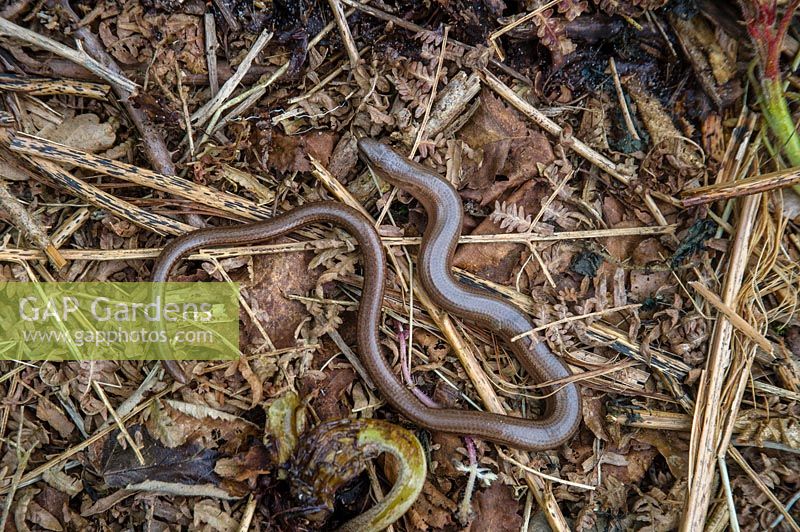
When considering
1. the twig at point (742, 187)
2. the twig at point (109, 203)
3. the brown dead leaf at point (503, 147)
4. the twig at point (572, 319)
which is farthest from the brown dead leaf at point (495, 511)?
the twig at point (109, 203)

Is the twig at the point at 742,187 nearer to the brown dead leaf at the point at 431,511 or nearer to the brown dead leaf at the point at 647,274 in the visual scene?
the brown dead leaf at the point at 647,274

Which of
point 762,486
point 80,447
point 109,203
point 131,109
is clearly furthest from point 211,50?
point 762,486

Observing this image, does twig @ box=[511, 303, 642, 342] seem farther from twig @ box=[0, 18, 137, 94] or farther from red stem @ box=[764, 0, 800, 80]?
→ twig @ box=[0, 18, 137, 94]

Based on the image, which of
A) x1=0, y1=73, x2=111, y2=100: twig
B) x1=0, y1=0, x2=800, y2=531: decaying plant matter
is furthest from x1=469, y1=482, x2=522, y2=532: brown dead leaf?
x1=0, y1=73, x2=111, y2=100: twig

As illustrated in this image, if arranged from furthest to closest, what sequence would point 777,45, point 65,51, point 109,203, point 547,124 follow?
point 547,124, point 109,203, point 65,51, point 777,45

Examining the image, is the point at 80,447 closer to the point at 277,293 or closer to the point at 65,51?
the point at 277,293

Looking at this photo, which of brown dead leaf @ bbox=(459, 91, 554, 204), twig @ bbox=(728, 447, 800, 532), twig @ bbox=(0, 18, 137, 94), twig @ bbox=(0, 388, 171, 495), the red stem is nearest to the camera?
the red stem
